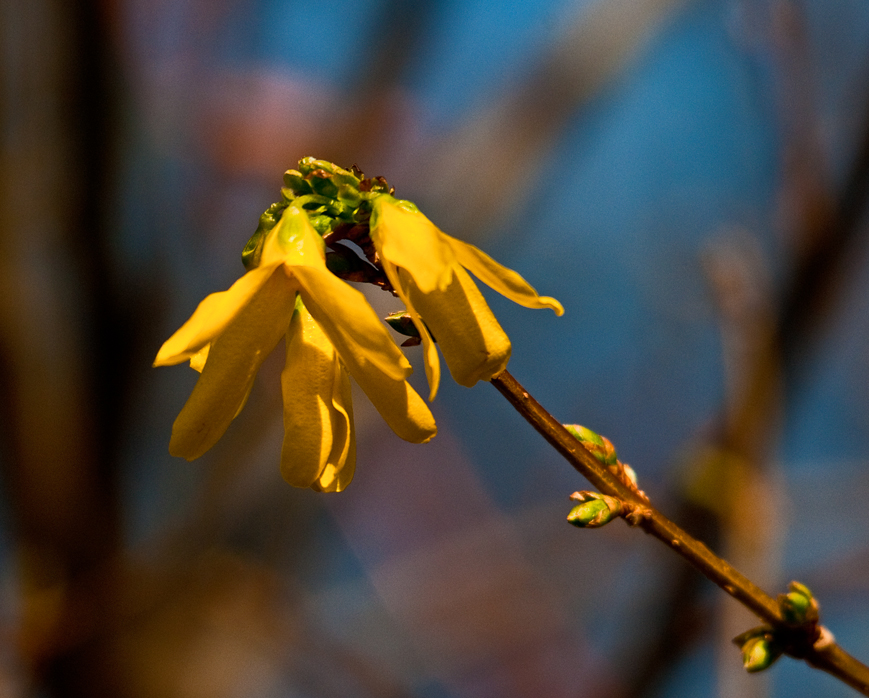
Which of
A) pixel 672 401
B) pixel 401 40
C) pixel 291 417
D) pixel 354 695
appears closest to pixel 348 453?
pixel 291 417

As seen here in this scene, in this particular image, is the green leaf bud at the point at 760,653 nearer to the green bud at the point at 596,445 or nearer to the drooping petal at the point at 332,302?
the green bud at the point at 596,445

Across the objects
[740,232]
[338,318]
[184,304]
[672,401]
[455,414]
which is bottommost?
[455,414]

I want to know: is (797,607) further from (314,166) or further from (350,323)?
(314,166)

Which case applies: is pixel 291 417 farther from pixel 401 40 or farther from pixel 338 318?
pixel 401 40

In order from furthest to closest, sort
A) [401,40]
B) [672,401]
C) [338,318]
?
[672,401], [401,40], [338,318]

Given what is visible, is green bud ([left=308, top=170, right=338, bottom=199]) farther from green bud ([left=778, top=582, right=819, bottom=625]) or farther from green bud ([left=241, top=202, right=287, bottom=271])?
green bud ([left=778, top=582, right=819, bottom=625])

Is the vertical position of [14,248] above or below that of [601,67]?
below

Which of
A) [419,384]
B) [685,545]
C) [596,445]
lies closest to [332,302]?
[596,445]
